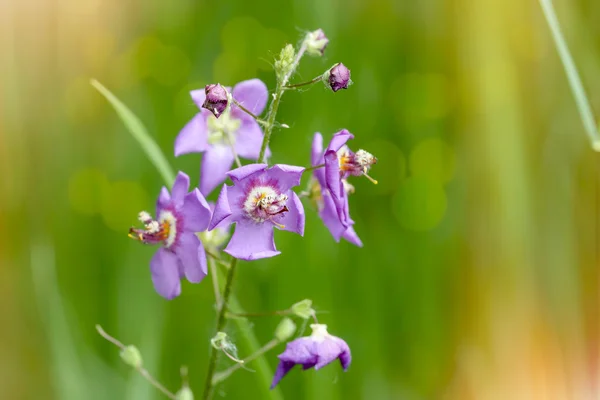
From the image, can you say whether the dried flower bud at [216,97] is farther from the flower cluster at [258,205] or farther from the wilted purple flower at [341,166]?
the wilted purple flower at [341,166]

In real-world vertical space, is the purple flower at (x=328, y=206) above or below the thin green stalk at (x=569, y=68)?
below

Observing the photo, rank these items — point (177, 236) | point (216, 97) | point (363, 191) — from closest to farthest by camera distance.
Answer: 1. point (216, 97)
2. point (177, 236)
3. point (363, 191)

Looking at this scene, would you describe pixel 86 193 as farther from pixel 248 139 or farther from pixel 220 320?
pixel 220 320

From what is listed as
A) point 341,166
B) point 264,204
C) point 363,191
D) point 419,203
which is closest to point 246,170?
point 264,204

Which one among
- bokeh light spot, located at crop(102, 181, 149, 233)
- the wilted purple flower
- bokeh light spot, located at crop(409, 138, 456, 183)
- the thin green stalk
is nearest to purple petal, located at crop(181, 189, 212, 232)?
the wilted purple flower

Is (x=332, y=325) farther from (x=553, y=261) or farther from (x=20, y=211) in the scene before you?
(x=20, y=211)

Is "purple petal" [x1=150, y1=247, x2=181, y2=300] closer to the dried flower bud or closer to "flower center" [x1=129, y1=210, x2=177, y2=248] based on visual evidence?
"flower center" [x1=129, y1=210, x2=177, y2=248]

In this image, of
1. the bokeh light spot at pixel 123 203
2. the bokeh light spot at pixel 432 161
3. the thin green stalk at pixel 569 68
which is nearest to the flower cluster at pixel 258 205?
the thin green stalk at pixel 569 68

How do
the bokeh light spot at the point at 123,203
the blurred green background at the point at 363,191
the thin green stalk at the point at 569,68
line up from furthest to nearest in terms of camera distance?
the bokeh light spot at the point at 123,203
the blurred green background at the point at 363,191
the thin green stalk at the point at 569,68
